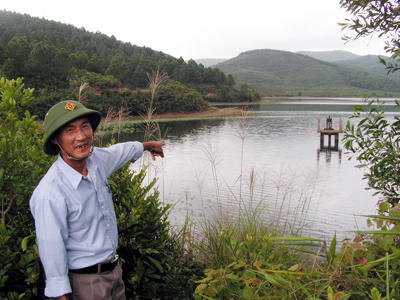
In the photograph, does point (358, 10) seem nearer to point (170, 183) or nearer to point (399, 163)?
point (399, 163)

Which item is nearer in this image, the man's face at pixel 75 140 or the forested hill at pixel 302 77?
the man's face at pixel 75 140

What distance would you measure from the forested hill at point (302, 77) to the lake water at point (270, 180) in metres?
81.4

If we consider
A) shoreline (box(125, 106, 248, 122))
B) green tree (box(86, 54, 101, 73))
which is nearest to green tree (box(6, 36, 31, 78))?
green tree (box(86, 54, 101, 73))

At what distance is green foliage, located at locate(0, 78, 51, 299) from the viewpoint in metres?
1.87

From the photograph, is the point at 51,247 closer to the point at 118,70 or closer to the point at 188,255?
the point at 188,255

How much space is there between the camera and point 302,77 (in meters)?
136

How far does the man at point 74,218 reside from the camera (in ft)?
5.01

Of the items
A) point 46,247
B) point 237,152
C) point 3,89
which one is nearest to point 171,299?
point 46,247

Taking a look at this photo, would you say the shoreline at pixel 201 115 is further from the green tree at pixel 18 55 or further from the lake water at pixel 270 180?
the green tree at pixel 18 55

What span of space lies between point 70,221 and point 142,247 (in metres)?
1.06

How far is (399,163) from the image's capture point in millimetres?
2980

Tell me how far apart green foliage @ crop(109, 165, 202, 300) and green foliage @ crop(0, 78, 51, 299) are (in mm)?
634

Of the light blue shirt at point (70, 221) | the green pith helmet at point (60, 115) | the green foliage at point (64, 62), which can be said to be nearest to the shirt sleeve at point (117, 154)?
the light blue shirt at point (70, 221)

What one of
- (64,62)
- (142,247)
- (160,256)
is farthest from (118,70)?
(142,247)
